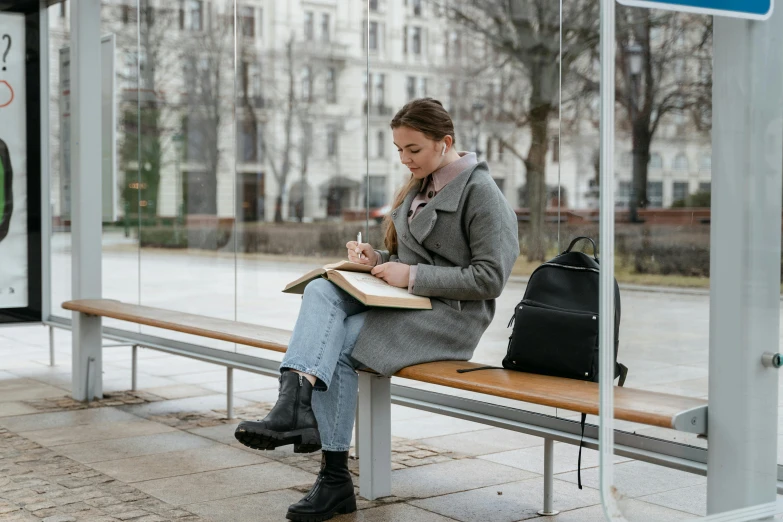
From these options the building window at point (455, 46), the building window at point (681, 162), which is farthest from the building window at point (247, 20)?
the building window at point (455, 46)

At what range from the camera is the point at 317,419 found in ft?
12.1

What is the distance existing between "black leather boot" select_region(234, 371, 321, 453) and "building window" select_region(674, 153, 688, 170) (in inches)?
60.4

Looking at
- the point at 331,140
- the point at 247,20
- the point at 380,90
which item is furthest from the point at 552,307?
the point at 380,90

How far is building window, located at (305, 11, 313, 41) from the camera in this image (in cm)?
1613

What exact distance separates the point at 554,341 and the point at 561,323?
8 centimetres

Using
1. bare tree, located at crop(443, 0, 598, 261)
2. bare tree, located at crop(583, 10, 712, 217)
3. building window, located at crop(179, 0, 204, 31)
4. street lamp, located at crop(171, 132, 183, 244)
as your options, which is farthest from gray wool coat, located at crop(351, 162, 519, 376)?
bare tree, located at crop(443, 0, 598, 261)

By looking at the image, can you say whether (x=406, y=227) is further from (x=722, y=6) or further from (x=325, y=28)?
(x=325, y=28)

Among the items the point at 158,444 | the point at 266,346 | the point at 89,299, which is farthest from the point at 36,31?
the point at 266,346

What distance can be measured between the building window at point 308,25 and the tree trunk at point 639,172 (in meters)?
12.6

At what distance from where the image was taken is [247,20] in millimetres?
10008

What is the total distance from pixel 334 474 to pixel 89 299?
9.92ft

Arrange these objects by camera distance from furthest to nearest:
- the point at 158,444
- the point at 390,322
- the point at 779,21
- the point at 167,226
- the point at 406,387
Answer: the point at 167,226 < the point at 158,444 < the point at 406,387 < the point at 390,322 < the point at 779,21

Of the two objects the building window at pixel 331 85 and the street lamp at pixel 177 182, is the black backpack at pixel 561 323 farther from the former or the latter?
the building window at pixel 331 85

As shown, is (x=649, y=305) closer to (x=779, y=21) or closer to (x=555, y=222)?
(x=555, y=222)
